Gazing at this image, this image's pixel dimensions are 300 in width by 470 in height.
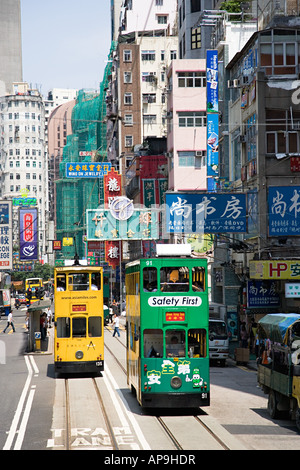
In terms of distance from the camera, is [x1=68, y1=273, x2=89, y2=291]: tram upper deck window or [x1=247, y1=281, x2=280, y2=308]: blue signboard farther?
[x1=247, y1=281, x2=280, y2=308]: blue signboard

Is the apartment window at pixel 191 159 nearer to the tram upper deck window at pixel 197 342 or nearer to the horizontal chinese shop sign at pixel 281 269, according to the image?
the horizontal chinese shop sign at pixel 281 269

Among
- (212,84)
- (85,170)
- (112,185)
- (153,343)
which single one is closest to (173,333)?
(153,343)

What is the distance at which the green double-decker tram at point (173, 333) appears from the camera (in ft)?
64.6

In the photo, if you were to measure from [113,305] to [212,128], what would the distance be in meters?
27.3

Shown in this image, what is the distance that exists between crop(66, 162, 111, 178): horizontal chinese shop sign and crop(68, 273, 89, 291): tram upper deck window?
62.4 ft

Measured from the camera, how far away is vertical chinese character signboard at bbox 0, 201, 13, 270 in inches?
2189

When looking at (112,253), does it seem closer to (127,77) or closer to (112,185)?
(112,185)

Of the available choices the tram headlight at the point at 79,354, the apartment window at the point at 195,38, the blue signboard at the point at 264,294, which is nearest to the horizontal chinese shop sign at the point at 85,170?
the blue signboard at the point at 264,294

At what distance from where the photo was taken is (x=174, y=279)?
19859 millimetres

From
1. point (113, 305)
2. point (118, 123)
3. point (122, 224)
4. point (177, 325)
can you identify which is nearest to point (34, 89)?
point (118, 123)

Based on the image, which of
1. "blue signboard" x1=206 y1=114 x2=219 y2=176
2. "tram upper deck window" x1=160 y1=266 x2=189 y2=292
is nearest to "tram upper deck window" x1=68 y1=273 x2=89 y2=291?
"tram upper deck window" x1=160 y1=266 x2=189 y2=292

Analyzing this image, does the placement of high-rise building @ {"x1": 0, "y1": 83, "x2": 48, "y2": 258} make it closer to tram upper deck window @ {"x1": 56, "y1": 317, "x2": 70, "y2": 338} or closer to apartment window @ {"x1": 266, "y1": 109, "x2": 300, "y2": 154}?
apartment window @ {"x1": 266, "y1": 109, "x2": 300, "y2": 154}

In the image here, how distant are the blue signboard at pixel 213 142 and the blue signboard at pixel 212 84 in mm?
508

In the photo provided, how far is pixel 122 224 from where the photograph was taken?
180 feet
